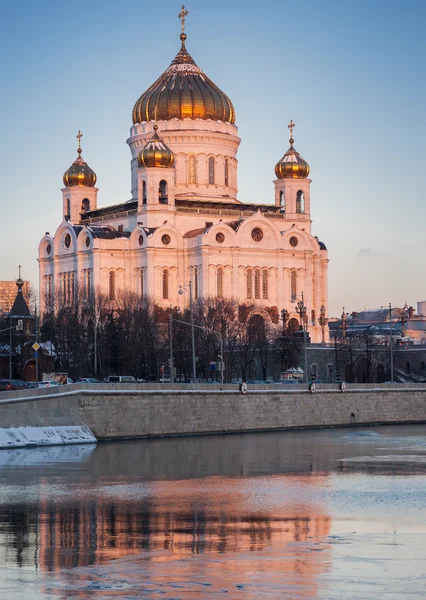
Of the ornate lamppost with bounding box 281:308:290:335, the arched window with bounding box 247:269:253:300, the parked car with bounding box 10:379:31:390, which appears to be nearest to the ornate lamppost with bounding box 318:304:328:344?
the ornate lamppost with bounding box 281:308:290:335

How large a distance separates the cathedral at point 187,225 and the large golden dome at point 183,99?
67mm

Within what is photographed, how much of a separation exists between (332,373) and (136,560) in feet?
208

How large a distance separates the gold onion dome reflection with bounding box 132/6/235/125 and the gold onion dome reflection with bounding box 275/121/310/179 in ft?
14.6

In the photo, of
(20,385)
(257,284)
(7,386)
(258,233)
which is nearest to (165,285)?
(257,284)

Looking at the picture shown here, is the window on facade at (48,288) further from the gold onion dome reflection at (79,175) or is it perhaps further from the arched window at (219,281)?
the arched window at (219,281)

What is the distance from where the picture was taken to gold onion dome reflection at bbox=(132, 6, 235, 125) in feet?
311

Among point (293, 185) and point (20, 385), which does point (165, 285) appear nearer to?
point (293, 185)

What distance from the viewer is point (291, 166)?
9744 cm

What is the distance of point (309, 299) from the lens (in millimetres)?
94312

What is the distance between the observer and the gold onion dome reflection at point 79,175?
324 feet

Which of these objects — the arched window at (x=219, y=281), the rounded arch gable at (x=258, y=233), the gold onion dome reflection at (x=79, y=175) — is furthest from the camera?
the gold onion dome reflection at (x=79, y=175)

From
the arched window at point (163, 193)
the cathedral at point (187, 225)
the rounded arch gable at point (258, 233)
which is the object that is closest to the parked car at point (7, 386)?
the cathedral at point (187, 225)

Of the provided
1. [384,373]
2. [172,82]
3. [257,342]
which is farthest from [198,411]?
[172,82]

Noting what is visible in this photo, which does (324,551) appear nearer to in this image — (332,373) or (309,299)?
(332,373)
